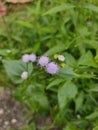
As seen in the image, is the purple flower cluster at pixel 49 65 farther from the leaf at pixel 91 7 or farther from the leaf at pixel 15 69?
the leaf at pixel 91 7

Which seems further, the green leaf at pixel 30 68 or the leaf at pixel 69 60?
the leaf at pixel 69 60

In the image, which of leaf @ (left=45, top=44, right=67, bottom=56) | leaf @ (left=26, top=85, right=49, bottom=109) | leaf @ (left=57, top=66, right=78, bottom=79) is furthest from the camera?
leaf @ (left=45, top=44, right=67, bottom=56)

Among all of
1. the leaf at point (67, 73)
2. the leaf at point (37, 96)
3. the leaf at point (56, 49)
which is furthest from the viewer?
the leaf at point (56, 49)

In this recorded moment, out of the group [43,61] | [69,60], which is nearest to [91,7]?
[69,60]

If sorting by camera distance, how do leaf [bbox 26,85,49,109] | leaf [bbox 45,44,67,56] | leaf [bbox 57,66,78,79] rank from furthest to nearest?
1. leaf [bbox 45,44,67,56]
2. leaf [bbox 26,85,49,109]
3. leaf [bbox 57,66,78,79]

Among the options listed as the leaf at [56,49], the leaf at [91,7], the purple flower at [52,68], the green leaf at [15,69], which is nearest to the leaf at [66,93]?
the purple flower at [52,68]

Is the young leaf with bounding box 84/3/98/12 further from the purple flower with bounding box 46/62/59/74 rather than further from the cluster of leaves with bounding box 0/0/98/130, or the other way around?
the purple flower with bounding box 46/62/59/74

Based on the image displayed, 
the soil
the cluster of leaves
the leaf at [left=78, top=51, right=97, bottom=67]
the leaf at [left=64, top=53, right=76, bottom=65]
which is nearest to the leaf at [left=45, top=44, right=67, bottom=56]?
the cluster of leaves

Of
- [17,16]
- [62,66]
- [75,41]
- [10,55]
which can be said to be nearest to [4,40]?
[17,16]
